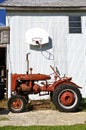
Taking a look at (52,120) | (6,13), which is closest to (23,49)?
(6,13)

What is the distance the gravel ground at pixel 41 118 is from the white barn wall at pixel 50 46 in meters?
4.08

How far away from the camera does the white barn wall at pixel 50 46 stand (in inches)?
680

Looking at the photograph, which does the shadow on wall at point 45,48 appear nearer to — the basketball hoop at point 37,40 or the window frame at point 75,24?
the basketball hoop at point 37,40

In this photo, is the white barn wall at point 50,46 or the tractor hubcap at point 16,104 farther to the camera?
the white barn wall at point 50,46

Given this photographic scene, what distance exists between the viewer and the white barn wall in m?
17.3

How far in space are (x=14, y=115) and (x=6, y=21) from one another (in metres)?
5.81

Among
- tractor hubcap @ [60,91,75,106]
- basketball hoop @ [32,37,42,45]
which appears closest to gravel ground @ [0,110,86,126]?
tractor hubcap @ [60,91,75,106]

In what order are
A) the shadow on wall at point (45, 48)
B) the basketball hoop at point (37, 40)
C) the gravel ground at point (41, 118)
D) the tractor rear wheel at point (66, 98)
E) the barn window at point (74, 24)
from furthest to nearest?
the barn window at point (74, 24)
the shadow on wall at point (45, 48)
the basketball hoop at point (37, 40)
the tractor rear wheel at point (66, 98)
the gravel ground at point (41, 118)

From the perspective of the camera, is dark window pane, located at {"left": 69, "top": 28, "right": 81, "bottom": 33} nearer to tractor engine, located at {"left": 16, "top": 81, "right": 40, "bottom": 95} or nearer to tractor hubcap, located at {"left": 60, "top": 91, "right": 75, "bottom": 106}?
tractor engine, located at {"left": 16, "top": 81, "right": 40, "bottom": 95}

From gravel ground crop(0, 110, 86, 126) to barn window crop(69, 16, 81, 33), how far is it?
527 centimetres

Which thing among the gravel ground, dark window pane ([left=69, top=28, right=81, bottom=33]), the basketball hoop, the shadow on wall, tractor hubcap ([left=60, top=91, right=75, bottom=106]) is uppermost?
dark window pane ([left=69, top=28, right=81, bottom=33])

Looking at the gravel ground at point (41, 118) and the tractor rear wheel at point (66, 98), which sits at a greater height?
the tractor rear wheel at point (66, 98)

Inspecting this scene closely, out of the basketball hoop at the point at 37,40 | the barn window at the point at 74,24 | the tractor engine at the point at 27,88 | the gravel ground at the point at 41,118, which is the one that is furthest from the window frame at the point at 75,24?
the gravel ground at the point at 41,118

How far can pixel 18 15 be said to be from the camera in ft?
56.9
